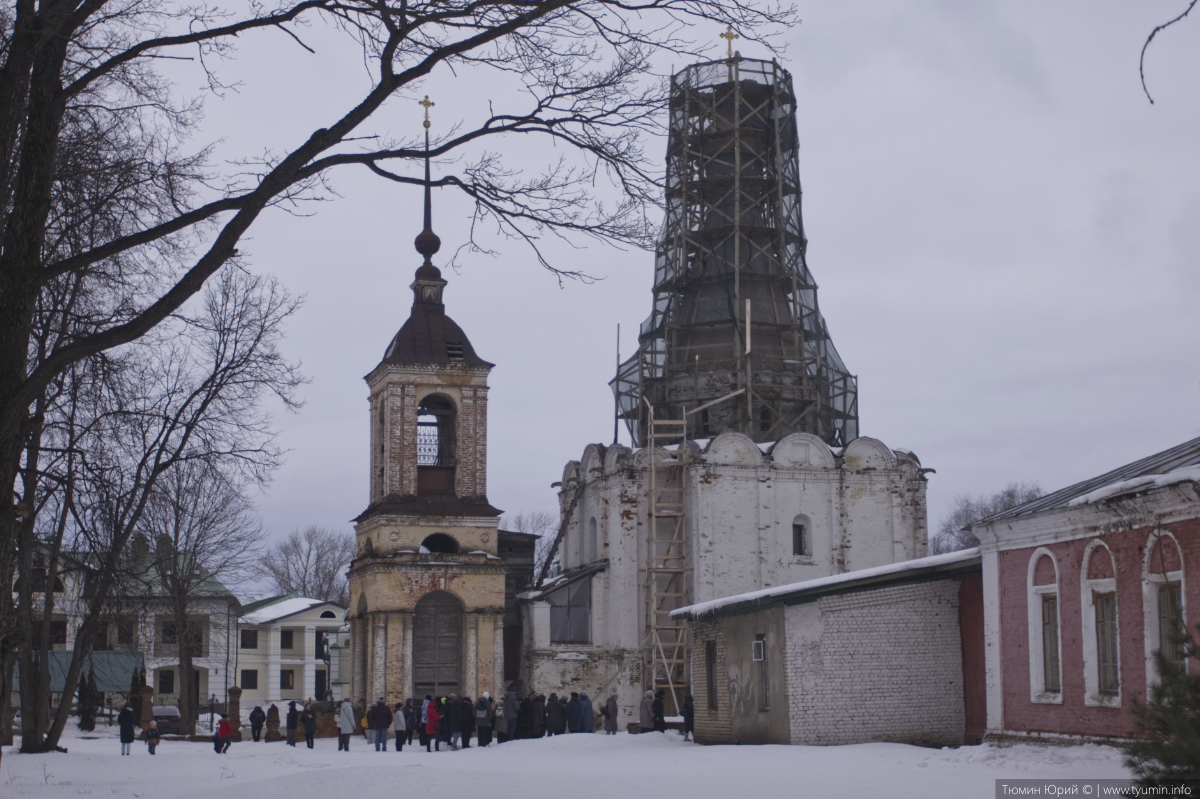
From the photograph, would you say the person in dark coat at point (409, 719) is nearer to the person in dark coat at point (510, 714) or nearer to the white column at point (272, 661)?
the person in dark coat at point (510, 714)

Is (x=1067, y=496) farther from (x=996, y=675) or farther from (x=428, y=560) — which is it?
(x=428, y=560)

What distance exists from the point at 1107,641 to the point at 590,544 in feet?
73.3

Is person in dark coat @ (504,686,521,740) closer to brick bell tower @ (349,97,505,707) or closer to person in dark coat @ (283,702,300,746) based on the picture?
person in dark coat @ (283,702,300,746)

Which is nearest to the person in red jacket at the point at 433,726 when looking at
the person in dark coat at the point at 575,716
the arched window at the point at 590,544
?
the person in dark coat at the point at 575,716

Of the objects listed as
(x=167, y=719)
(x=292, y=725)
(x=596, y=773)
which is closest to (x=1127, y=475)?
(x=596, y=773)

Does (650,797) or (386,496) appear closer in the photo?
(650,797)

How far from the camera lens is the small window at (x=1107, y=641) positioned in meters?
15.3

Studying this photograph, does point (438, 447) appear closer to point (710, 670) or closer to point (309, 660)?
point (710, 670)

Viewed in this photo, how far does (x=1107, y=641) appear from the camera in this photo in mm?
15461

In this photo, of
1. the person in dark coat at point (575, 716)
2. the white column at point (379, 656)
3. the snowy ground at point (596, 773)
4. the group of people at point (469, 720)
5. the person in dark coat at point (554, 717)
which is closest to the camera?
the snowy ground at point (596, 773)

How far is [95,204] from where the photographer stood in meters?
13.2

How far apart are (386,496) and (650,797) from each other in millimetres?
23634

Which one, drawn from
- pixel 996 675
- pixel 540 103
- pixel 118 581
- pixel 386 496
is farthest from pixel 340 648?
pixel 540 103

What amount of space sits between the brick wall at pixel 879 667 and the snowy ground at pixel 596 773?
118 cm
